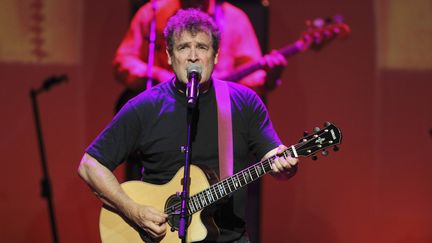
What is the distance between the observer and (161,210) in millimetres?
3400

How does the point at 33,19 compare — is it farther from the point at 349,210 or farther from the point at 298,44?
the point at 349,210

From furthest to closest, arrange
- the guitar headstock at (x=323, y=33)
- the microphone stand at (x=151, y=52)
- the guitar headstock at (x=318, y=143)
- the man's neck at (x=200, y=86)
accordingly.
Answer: the guitar headstock at (x=323, y=33) → the microphone stand at (x=151, y=52) → the man's neck at (x=200, y=86) → the guitar headstock at (x=318, y=143)

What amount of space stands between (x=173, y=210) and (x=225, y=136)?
466mm

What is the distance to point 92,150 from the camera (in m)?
3.50

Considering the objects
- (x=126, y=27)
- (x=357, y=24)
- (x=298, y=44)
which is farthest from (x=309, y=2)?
(x=126, y=27)

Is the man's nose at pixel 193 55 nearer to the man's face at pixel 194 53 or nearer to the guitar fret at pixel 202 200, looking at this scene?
the man's face at pixel 194 53

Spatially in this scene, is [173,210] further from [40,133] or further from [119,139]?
[40,133]

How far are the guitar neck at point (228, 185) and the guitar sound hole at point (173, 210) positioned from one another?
93 millimetres

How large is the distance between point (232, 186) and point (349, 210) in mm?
2963

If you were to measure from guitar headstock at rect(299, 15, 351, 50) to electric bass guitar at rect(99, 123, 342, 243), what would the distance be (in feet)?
7.46

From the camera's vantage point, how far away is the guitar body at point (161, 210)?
128 inches

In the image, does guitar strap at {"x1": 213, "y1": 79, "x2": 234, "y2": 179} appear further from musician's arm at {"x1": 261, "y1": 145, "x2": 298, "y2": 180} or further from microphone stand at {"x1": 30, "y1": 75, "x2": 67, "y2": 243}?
microphone stand at {"x1": 30, "y1": 75, "x2": 67, "y2": 243}

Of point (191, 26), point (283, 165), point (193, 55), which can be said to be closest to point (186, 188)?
point (283, 165)

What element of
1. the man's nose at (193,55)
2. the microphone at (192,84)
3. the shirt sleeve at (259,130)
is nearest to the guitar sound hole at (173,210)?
the shirt sleeve at (259,130)
